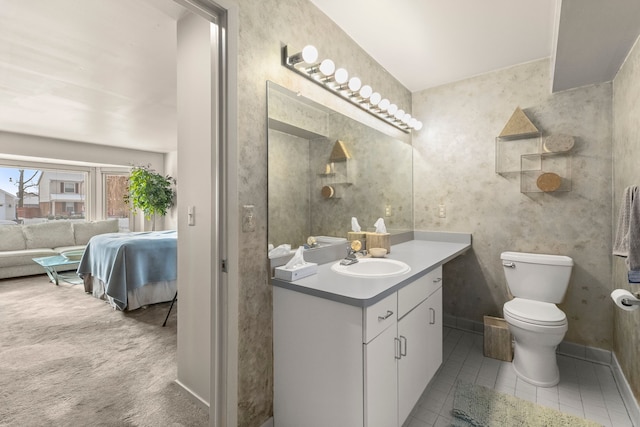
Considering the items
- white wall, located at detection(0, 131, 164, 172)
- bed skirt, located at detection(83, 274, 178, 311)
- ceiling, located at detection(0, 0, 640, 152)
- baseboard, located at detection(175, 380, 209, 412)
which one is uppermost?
ceiling, located at detection(0, 0, 640, 152)

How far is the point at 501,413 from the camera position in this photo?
1.61m

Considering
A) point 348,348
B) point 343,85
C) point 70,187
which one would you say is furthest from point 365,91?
point 70,187

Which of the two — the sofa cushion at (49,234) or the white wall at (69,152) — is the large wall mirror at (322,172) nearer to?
the white wall at (69,152)

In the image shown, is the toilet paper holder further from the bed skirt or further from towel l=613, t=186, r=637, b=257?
the bed skirt

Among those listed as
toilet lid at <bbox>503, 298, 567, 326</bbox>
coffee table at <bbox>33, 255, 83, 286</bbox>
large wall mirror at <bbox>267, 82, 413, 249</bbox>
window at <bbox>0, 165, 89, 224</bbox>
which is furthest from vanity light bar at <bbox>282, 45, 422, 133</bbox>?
window at <bbox>0, 165, 89, 224</bbox>

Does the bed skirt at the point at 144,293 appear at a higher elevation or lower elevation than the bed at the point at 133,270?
lower

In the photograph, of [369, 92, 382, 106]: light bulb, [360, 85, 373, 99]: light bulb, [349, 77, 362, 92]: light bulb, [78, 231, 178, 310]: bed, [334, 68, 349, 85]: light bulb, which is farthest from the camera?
[78, 231, 178, 310]: bed

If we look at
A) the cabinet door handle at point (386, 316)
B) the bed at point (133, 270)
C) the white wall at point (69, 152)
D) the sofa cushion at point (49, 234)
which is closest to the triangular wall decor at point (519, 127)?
the cabinet door handle at point (386, 316)

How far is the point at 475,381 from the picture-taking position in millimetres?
1906

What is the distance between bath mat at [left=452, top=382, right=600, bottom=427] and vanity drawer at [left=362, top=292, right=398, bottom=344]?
80cm

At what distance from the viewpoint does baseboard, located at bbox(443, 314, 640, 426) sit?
1593 millimetres

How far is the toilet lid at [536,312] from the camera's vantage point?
5.95 feet

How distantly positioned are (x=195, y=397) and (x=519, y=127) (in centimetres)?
300

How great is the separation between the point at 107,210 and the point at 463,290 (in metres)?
6.70
